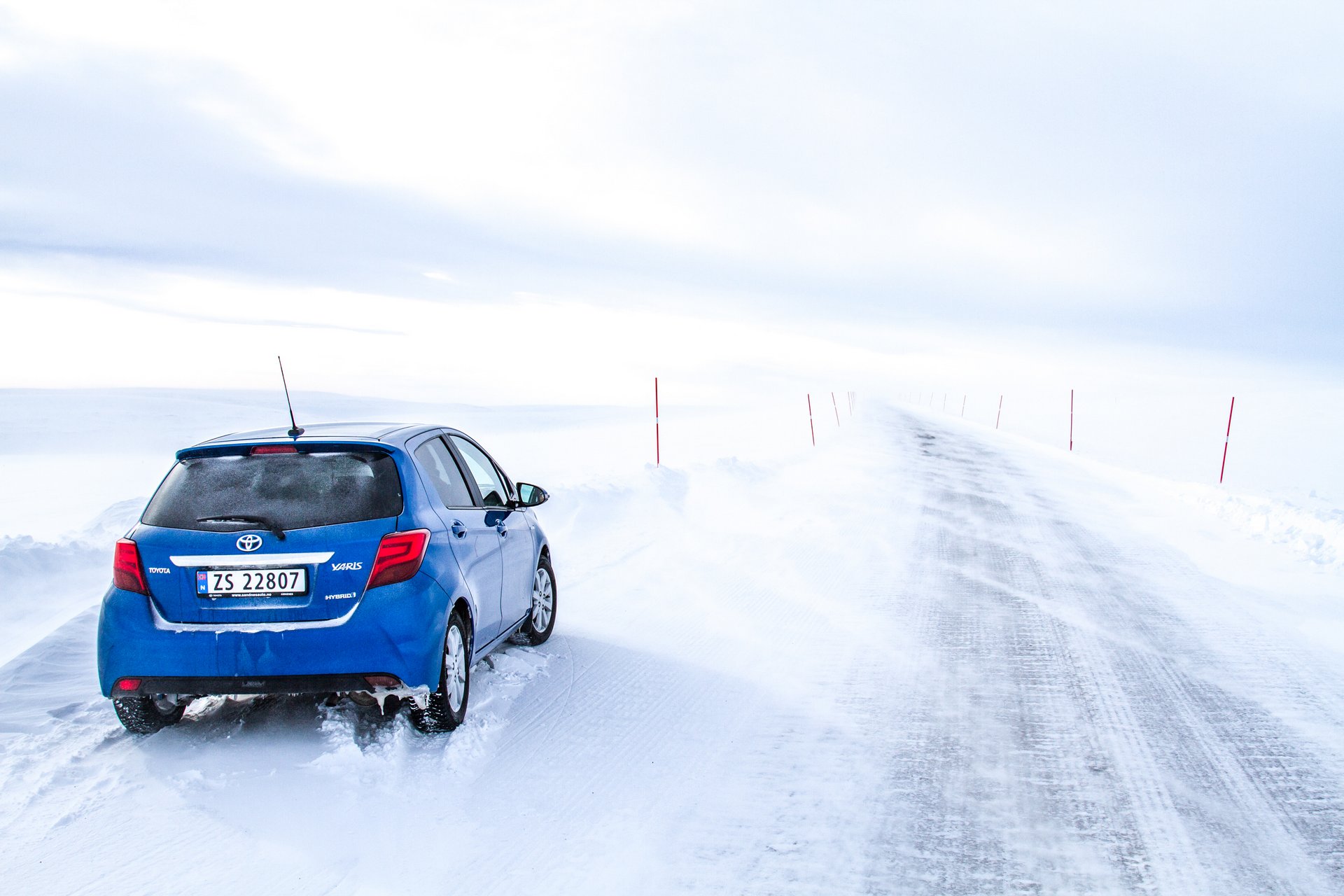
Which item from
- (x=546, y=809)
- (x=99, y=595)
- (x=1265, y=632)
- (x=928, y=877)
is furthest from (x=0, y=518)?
(x=1265, y=632)

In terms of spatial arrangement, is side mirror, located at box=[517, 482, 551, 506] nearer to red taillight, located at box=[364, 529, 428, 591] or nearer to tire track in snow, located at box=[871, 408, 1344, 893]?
red taillight, located at box=[364, 529, 428, 591]

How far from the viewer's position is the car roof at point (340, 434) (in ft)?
15.3

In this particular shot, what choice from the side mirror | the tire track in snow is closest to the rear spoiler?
the side mirror

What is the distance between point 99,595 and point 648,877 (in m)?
6.69

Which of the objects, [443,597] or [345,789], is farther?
[443,597]

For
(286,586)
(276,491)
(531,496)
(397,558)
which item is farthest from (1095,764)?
(276,491)

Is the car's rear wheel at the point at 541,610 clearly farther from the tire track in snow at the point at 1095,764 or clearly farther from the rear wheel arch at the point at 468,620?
the tire track in snow at the point at 1095,764

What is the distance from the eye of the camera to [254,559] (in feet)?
13.9

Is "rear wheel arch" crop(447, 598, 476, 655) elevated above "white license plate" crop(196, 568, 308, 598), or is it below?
below

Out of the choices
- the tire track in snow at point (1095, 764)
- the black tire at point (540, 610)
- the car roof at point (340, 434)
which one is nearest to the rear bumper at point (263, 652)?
the car roof at point (340, 434)

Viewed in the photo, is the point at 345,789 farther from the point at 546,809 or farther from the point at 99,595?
the point at 99,595

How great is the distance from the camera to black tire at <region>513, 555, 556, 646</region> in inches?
249

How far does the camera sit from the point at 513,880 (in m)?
3.32

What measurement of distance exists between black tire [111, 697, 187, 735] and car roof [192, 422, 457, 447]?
4.35 feet
